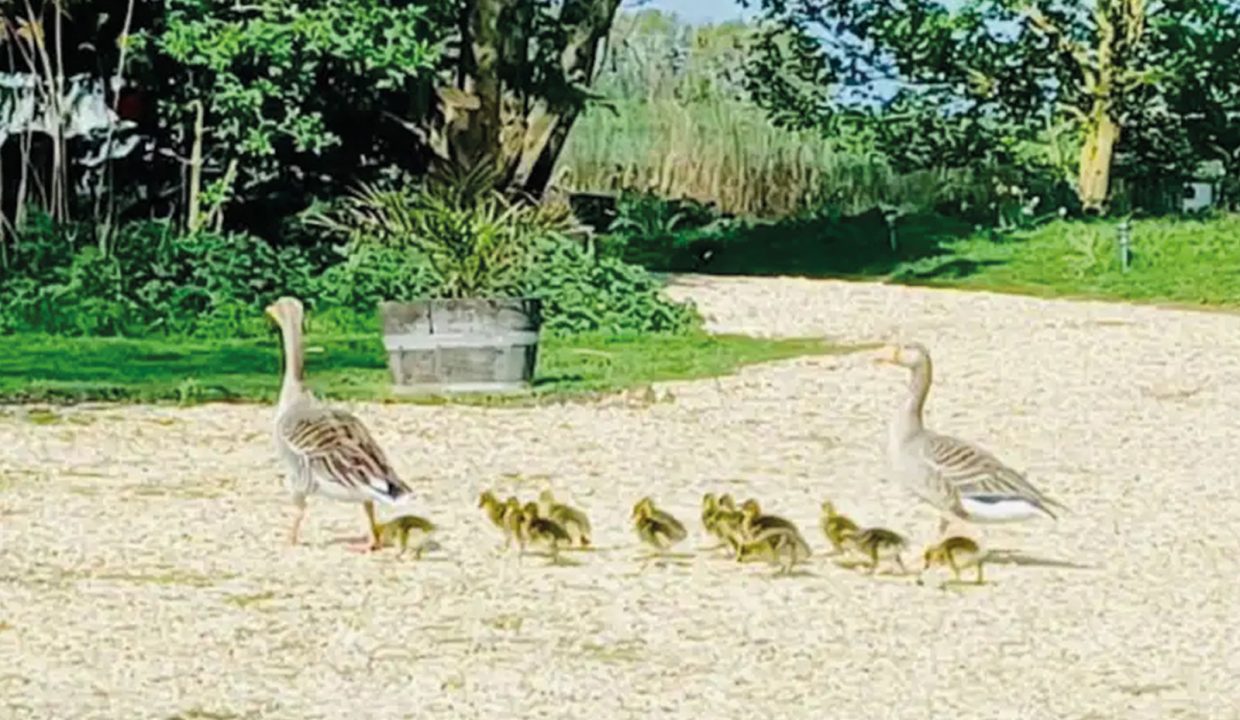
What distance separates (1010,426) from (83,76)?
11537 mm

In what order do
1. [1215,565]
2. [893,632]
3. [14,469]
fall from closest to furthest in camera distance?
[893,632]
[1215,565]
[14,469]

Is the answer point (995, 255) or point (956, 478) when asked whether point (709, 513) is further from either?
point (995, 255)

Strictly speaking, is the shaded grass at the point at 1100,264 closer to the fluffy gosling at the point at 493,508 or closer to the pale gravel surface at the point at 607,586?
the pale gravel surface at the point at 607,586

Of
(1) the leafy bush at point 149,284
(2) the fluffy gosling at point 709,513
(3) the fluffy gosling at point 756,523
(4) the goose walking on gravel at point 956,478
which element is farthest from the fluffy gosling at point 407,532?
(1) the leafy bush at point 149,284

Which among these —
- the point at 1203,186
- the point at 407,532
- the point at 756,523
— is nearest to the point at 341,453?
the point at 407,532

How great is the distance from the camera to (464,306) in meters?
16.0

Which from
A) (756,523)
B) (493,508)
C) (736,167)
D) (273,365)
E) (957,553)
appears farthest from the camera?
(736,167)

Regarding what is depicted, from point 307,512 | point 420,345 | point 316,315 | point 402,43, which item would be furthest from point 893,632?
point 402,43

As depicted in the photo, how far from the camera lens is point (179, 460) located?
510 inches

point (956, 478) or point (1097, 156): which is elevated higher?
point (1097, 156)

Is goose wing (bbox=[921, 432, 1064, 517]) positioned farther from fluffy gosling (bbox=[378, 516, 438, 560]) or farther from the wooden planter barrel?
the wooden planter barrel

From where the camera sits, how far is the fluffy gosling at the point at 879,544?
965 centimetres

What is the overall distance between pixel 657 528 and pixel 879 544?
2.72 feet

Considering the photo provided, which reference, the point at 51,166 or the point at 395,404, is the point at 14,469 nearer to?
the point at 395,404
